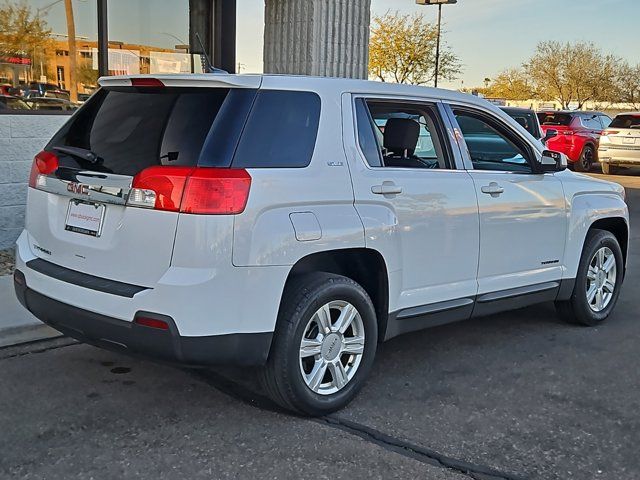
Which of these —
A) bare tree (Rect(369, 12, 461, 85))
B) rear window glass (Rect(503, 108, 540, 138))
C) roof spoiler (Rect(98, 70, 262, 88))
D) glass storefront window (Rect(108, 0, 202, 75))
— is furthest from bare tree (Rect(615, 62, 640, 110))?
roof spoiler (Rect(98, 70, 262, 88))

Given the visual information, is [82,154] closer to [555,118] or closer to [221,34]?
[221,34]

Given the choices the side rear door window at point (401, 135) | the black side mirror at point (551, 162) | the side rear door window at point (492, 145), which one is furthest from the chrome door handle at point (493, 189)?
the black side mirror at point (551, 162)

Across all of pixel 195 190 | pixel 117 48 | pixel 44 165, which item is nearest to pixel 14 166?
pixel 117 48

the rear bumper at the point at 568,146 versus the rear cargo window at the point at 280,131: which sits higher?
the rear cargo window at the point at 280,131

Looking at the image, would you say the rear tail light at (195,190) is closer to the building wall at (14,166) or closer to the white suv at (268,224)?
the white suv at (268,224)

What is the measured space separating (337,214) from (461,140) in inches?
53.7

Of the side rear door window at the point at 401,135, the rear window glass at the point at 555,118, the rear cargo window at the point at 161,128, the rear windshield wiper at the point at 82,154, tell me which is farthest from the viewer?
the rear window glass at the point at 555,118

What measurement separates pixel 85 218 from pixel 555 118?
1997cm

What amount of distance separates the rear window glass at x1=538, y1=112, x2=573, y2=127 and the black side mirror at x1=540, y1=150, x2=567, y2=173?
16.8 metres

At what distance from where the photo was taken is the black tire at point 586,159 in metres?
21.5

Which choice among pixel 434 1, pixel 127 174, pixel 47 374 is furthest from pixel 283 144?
pixel 434 1

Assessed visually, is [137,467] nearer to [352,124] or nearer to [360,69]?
[352,124]

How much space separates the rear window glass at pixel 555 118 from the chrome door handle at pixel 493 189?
17.6 meters

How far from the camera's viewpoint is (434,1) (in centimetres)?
2403
